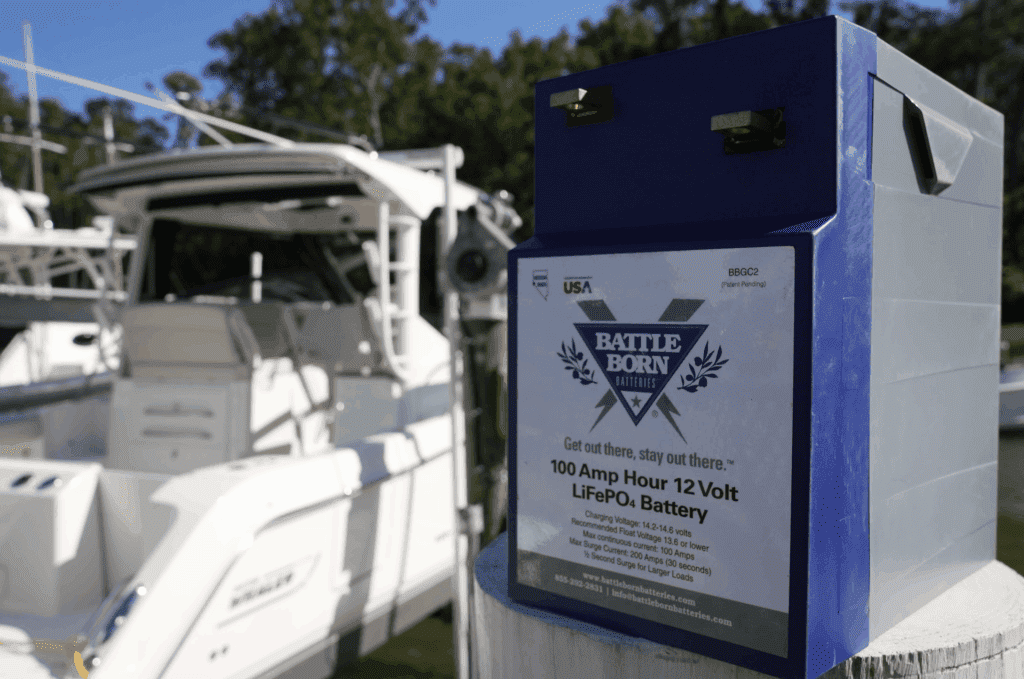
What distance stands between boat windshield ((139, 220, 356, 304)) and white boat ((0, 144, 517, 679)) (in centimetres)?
2

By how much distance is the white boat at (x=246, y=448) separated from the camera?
2883 mm

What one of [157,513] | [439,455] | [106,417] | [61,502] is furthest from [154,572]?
[106,417]

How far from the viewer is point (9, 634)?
3027 mm

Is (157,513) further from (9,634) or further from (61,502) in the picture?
(9,634)

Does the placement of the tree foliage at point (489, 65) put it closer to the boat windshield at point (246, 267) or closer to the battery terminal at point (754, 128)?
the boat windshield at point (246, 267)

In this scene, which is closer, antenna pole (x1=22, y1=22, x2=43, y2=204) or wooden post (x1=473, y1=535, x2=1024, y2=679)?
wooden post (x1=473, y1=535, x2=1024, y2=679)

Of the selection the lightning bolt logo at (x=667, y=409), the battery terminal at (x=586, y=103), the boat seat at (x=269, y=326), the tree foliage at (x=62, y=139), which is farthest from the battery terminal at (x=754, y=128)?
the tree foliage at (x=62, y=139)

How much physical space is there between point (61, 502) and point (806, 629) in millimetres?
2902

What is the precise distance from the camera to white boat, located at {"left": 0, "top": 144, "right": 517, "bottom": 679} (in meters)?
2.88

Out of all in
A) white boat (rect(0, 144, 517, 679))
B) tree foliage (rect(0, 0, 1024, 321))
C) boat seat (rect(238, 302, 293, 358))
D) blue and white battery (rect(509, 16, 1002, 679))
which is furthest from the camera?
tree foliage (rect(0, 0, 1024, 321))

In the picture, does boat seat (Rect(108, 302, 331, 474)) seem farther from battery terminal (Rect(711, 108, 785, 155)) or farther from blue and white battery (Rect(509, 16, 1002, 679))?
battery terminal (Rect(711, 108, 785, 155))

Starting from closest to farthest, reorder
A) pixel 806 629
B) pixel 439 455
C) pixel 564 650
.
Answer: pixel 806 629 → pixel 564 650 → pixel 439 455

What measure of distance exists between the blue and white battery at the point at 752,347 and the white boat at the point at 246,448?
1823 mm

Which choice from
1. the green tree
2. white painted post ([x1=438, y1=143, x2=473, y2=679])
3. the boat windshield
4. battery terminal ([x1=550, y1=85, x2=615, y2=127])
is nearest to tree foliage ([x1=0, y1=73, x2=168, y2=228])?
the green tree
